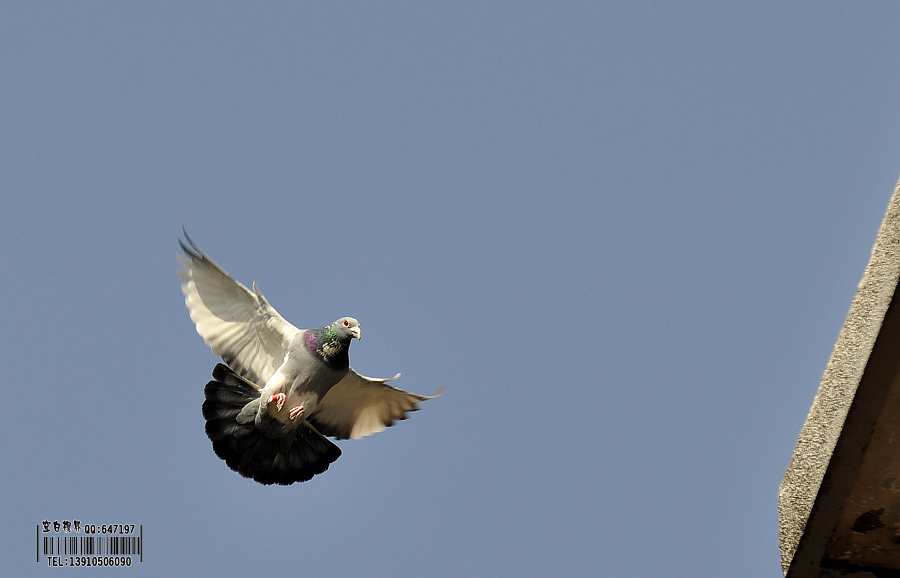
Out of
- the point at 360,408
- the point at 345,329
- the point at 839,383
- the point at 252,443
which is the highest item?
the point at 345,329

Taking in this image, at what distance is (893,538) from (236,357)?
6173 mm

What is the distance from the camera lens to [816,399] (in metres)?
4.27

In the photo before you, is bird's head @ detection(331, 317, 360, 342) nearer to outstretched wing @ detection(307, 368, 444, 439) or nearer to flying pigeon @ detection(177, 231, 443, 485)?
flying pigeon @ detection(177, 231, 443, 485)

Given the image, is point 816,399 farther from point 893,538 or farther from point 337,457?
point 337,457

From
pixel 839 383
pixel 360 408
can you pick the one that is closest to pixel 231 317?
pixel 360 408

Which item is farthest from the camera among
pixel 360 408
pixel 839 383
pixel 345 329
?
pixel 360 408

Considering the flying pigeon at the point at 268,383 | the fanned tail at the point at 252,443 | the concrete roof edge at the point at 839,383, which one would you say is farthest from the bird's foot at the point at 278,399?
the concrete roof edge at the point at 839,383

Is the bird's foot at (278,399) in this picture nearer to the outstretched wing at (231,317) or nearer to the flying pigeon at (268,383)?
the flying pigeon at (268,383)

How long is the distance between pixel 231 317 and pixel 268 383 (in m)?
0.70

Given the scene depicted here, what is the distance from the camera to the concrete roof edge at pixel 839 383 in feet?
13.0

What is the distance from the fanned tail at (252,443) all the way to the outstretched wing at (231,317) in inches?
11.2

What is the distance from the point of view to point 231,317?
9.38 m

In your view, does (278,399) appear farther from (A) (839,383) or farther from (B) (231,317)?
(A) (839,383)

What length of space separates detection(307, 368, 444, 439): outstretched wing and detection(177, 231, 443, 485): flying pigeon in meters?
0.01
